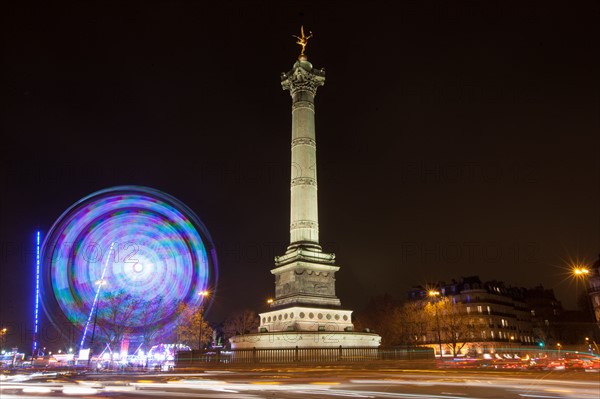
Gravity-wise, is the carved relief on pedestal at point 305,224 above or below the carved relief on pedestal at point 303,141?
below

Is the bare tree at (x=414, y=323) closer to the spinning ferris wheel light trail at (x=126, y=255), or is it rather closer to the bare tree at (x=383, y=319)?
the bare tree at (x=383, y=319)

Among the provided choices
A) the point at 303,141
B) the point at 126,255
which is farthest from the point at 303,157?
the point at 126,255

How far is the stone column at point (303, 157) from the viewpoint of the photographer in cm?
3811

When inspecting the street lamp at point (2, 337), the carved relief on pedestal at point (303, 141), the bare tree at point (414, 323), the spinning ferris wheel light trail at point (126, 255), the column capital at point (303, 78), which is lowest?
the street lamp at point (2, 337)

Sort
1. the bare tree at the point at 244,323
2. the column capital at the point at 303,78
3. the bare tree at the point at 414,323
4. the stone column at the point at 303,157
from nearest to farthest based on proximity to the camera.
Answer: the stone column at the point at 303,157 < the column capital at the point at 303,78 < the bare tree at the point at 414,323 < the bare tree at the point at 244,323

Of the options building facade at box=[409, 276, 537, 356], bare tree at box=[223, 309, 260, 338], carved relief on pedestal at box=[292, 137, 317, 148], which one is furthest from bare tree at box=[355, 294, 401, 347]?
carved relief on pedestal at box=[292, 137, 317, 148]

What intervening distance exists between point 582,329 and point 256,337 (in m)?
94.9

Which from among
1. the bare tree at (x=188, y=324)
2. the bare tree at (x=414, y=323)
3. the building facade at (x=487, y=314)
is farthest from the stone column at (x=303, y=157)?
the building facade at (x=487, y=314)

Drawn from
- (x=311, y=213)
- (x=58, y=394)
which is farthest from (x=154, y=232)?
(x=58, y=394)

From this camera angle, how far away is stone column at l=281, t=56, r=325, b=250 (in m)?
38.1

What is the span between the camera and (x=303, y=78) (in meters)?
43.8

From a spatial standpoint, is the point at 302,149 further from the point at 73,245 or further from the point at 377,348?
the point at 73,245

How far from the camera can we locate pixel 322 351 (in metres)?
29.2

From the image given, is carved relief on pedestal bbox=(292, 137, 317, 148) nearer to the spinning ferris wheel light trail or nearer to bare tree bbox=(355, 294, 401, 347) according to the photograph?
the spinning ferris wheel light trail
